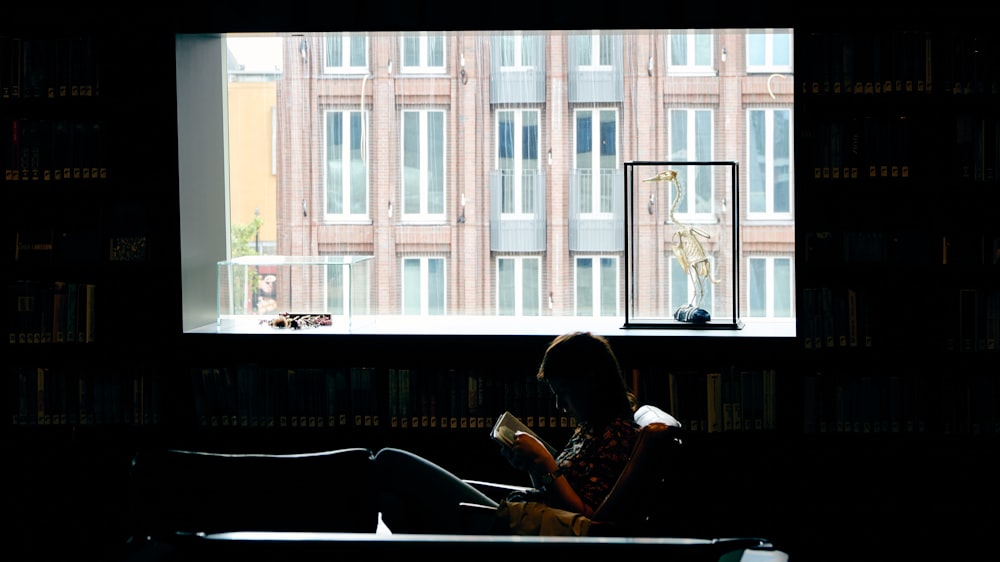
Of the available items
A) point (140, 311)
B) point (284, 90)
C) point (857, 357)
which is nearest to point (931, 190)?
point (857, 357)

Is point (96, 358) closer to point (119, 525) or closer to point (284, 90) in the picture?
point (119, 525)

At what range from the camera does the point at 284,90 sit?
15.1 feet

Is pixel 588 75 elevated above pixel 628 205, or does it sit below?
above

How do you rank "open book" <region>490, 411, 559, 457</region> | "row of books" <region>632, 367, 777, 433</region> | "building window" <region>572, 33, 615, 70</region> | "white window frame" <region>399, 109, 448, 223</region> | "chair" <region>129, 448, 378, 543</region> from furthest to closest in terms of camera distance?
1. "white window frame" <region>399, 109, 448, 223</region>
2. "building window" <region>572, 33, 615, 70</region>
3. "row of books" <region>632, 367, 777, 433</region>
4. "open book" <region>490, 411, 559, 457</region>
5. "chair" <region>129, 448, 378, 543</region>

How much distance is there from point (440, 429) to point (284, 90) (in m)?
1.85

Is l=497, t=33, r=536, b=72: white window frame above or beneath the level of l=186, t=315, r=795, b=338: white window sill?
above

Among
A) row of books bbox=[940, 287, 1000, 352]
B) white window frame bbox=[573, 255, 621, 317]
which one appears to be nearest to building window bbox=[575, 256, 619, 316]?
white window frame bbox=[573, 255, 621, 317]

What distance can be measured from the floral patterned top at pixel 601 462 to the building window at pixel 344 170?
2.40 m

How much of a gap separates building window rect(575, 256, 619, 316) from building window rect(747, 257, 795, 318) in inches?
23.7

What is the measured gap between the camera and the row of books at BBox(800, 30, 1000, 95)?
3.59m

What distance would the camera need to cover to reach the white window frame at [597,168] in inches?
177

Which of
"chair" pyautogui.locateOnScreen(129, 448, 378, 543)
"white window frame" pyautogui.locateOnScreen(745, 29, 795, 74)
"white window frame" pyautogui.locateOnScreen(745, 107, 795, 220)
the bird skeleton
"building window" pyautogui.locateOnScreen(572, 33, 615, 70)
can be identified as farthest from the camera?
"building window" pyautogui.locateOnScreen(572, 33, 615, 70)

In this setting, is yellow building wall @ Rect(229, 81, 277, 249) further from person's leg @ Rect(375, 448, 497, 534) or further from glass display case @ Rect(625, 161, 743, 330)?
person's leg @ Rect(375, 448, 497, 534)

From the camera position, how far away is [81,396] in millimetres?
3967
